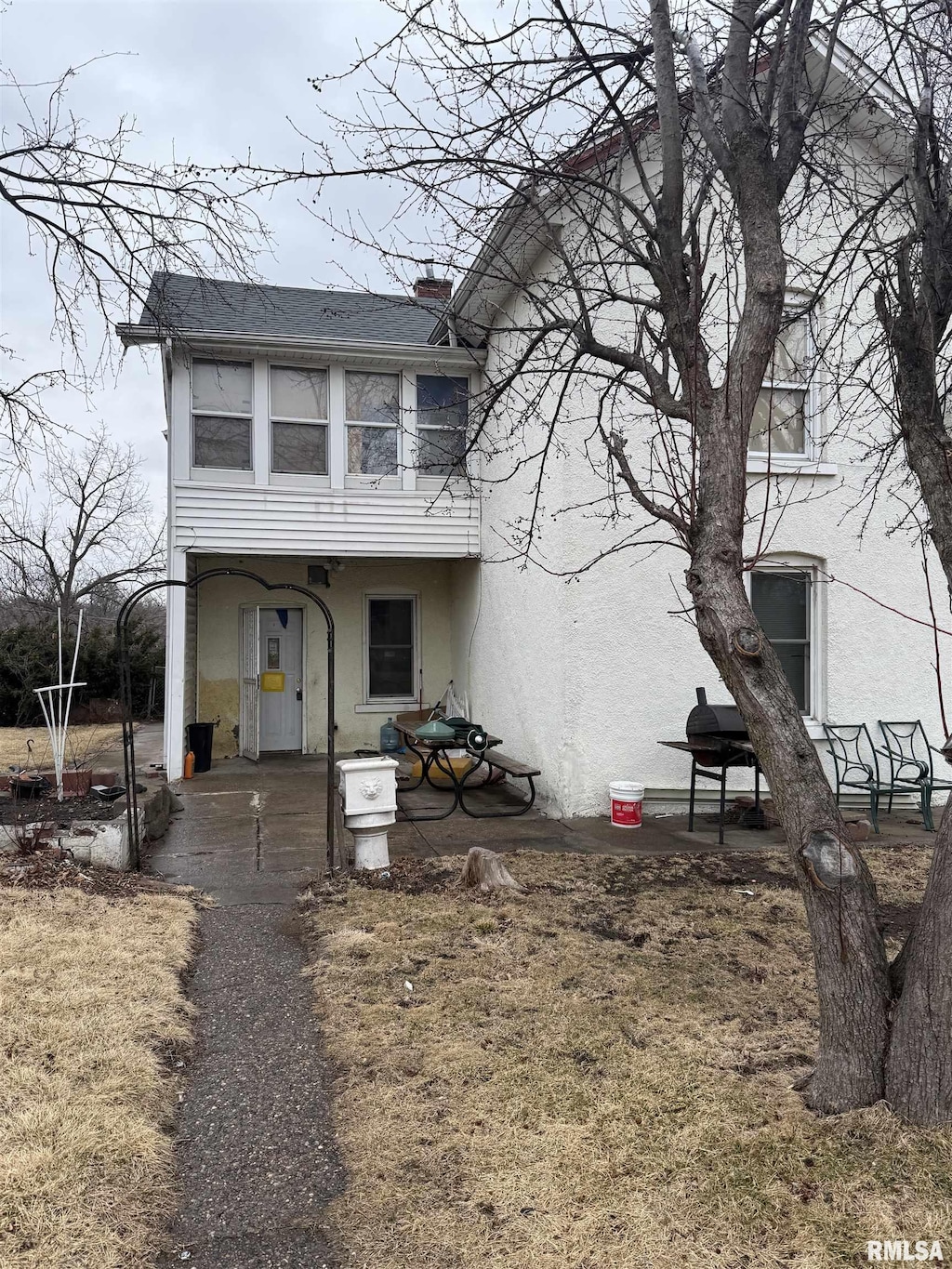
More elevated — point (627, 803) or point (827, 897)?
point (827, 897)

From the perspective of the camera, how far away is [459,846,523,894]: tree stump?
5.96m

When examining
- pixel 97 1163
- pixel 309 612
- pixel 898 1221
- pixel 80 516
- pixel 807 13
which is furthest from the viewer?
pixel 80 516

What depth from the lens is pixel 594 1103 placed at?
3193 millimetres

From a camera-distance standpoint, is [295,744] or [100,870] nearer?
[100,870]

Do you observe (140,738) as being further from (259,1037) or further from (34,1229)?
(34,1229)

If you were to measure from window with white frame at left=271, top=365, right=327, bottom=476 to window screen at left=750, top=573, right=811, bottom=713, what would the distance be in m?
5.67

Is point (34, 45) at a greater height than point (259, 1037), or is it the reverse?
point (34, 45)

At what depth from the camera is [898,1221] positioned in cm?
245

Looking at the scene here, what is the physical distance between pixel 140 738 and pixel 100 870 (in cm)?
1045

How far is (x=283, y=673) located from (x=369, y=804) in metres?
→ 6.87

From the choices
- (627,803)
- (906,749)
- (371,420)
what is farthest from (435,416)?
(906,749)

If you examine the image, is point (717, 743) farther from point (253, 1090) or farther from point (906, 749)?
point (253, 1090)

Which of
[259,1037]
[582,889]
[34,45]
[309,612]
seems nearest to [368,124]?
[34,45]

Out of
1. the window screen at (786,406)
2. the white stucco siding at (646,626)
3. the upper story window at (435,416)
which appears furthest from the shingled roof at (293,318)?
the window screen at (786,406)
